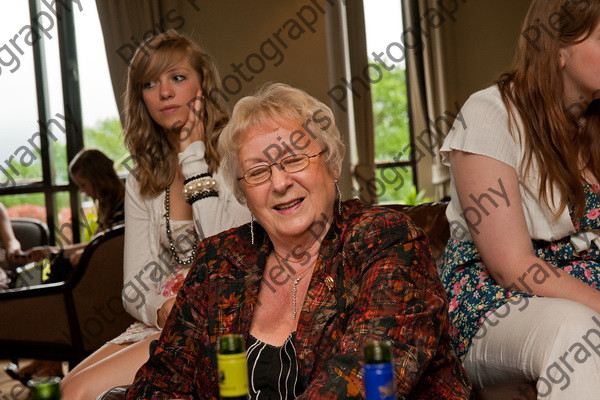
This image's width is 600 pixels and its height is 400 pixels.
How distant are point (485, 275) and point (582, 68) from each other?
57 centimetres

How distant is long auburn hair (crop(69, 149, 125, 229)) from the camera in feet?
15.8

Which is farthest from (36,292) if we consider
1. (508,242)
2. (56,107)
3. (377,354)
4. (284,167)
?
(56,107)

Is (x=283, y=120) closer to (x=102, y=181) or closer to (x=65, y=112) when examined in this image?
(x=102, y=181)

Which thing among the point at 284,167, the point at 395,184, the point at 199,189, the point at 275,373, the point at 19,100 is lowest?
the point at 395,184

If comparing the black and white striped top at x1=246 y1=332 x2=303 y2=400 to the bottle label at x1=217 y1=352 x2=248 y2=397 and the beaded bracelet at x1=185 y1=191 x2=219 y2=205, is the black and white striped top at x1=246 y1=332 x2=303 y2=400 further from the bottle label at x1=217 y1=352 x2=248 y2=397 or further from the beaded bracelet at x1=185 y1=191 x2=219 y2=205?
the beaded bracelet at x1=185 y1=191 x2=219 y2=205

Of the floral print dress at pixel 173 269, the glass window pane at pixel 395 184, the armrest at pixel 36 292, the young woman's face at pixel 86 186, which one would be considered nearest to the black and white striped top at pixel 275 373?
the floral print dress at pixel 173 269

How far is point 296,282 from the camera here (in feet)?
6.13

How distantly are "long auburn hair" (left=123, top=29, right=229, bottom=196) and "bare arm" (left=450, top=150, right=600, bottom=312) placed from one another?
995 millimetres

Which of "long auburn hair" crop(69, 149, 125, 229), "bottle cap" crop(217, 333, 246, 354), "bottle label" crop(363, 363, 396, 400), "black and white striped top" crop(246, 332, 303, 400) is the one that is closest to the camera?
"bottle label" crop(363, 363, 396, 400)

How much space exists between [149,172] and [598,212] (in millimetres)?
1482

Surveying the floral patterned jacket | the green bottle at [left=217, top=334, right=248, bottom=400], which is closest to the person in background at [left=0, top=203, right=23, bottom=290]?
the floral patterned jacket

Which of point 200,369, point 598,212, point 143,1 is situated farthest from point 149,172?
point 143,1

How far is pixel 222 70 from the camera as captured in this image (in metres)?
6.57

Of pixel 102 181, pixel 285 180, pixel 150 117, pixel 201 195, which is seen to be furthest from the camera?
pixel 102 181
